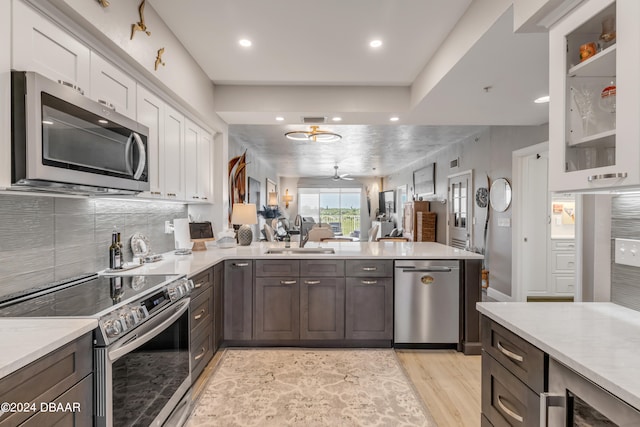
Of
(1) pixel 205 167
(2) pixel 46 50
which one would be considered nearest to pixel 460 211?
(1) pixel 205 167

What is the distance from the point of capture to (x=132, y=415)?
5.06 ft

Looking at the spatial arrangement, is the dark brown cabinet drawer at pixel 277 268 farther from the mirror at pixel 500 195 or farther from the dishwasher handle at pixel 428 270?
the mirror at pixel 500 195

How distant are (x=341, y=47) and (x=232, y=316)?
263cm

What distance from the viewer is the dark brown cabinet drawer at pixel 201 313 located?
2.46 m

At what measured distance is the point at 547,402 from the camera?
112 cm

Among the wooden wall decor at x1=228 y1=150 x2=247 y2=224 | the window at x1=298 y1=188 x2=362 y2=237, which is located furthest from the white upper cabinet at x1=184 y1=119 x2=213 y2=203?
the window at x1=298 y1=188 x2=362 y2=237

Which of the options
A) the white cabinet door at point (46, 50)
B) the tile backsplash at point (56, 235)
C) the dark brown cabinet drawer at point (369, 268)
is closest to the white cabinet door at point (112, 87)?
the white cabinet door at point (46, 50)

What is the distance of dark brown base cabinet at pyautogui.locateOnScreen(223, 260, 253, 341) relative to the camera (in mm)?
3207

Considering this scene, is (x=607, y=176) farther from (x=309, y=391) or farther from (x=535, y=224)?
(x=535, y=224)

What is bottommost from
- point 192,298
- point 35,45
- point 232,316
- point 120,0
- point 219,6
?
point 232,316

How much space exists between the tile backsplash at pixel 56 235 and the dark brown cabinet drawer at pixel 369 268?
190cm

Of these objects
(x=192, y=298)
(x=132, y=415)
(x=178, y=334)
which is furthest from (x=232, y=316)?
(x=132, y=415)

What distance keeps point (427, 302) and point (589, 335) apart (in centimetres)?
201

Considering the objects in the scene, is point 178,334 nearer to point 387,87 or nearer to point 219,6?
point 219,6
